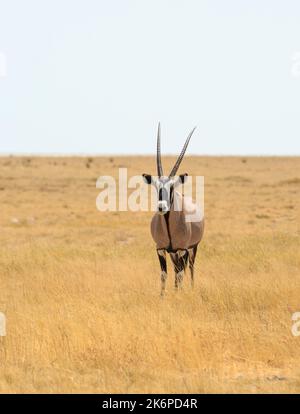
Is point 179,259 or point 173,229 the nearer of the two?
point 173,229

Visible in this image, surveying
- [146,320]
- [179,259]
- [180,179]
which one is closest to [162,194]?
[180,179]

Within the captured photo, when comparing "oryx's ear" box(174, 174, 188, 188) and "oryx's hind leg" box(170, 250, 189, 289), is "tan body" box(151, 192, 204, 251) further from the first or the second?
"oryx's ear" box(174, 174, 188, 188)

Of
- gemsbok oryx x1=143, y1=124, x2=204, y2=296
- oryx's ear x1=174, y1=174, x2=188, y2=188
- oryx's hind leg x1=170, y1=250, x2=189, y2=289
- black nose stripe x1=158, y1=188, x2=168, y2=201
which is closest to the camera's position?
black nose stripe x1=158, y1=188, x2=168, y2=201

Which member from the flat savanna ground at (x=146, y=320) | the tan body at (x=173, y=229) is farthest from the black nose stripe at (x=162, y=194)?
the flat savanna ground at (x=146, y=320)

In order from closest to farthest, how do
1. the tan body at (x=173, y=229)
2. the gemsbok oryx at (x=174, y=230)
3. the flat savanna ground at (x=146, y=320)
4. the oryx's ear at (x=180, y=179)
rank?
the flat savanna ground at (x=146, y=320) → the oryx's ear at (x=180, y=179) → the gemsbok oryx at (x=174, y=230) → the tan body at (x=173, y=229)

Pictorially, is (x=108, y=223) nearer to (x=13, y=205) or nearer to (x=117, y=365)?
(x=13, y=205)

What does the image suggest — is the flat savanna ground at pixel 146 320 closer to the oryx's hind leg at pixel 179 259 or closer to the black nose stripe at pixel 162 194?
the oryx's hind leg at pixel 179 259

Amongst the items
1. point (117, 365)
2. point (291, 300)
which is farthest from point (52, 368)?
point (291, 300)

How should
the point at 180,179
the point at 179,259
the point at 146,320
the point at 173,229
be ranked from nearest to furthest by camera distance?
the point at 146,320, the point at 180,179, the point at 173,229, the point at 179,259

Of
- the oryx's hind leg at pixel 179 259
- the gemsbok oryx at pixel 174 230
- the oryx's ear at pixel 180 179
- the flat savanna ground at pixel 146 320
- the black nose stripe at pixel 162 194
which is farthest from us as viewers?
the oryx's hind leg at pixel 179 259

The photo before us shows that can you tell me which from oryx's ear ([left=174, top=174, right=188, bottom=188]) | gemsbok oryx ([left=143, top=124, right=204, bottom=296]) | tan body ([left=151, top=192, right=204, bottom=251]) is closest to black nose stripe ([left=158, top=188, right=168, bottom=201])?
gemsbok oryx ([left=143, top=124, right=204, bottom=296])

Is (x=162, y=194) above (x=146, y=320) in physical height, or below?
above

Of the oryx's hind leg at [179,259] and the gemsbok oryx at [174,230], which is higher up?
the gemsbok oryx at [174,230]

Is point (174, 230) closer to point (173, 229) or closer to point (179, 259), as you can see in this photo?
point (173, 229)
